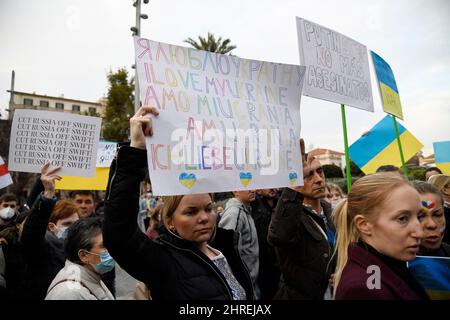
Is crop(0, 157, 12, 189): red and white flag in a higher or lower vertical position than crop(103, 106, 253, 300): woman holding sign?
higher

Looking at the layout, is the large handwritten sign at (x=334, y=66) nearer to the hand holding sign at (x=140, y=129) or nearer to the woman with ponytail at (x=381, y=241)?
Result: the woman with ponytail at (x=381, y=241)

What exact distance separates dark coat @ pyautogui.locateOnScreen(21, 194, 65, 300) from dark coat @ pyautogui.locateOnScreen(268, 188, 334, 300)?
1.83m

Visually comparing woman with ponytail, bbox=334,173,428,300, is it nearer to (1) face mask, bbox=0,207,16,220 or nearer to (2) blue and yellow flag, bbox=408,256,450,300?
(2) blue and yellow flag, bbox=408,256,450,300

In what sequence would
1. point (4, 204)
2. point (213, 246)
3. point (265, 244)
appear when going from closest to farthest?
point (213, 246), point (265, 244), point (4, 204)

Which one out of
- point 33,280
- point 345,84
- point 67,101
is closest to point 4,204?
point 33,280

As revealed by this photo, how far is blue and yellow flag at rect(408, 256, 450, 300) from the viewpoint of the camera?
1680 mm

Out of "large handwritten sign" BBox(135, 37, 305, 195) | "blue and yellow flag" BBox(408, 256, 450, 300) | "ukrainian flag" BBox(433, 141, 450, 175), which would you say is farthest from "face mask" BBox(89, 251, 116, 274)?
"ukrainian flag" BBox(433, 141, 450, 175)

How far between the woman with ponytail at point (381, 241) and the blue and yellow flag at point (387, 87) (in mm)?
2783

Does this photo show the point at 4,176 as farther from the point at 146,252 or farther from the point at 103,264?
the point at 146,252

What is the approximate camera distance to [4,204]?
4.28m

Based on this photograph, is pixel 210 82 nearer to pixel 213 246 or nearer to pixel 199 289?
pixel 213 246

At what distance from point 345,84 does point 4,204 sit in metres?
4.33

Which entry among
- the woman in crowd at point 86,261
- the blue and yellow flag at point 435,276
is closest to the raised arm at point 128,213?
the woman in crowd at point 86,261

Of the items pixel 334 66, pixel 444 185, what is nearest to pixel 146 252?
pixel 334 66
